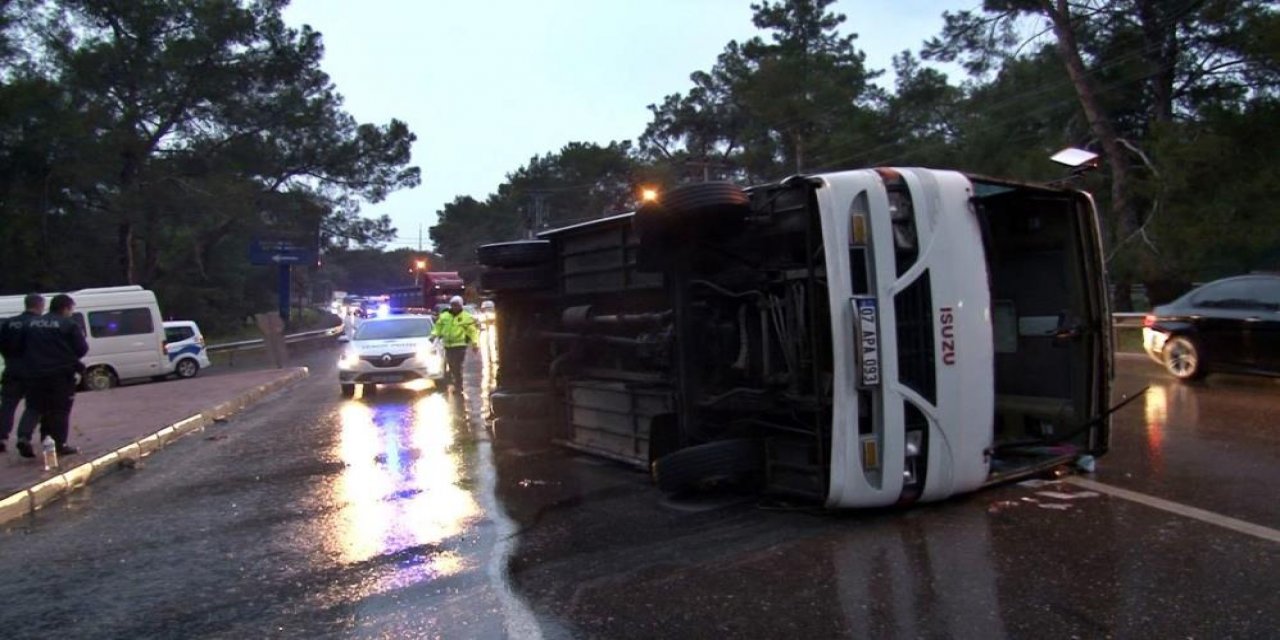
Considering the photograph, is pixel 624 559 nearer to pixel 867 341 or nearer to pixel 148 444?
pixel 867 341

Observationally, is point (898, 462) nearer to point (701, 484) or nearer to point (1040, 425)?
point (701, 484)

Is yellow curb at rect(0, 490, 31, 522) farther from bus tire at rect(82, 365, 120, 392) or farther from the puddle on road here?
bus tire at rect(82, 365, 120, 392)

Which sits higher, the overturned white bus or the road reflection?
the overturned white bus

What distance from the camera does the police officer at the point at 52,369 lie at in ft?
28.0

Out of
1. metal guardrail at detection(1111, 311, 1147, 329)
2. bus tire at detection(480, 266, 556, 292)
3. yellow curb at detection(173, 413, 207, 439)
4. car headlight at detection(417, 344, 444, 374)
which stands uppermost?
bus tire at detection(480, 266, 556, 292)

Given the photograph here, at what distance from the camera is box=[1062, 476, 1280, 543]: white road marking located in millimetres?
5000

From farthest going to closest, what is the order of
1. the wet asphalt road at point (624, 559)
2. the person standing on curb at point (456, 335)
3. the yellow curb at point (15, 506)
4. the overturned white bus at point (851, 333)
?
the person standing on curb at point (456, 335), the yellow curb at point (15, 506), the overturned white bus at point (851, 333), the wet asphalt road at point (624, 559)

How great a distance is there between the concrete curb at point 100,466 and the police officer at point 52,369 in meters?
0.52

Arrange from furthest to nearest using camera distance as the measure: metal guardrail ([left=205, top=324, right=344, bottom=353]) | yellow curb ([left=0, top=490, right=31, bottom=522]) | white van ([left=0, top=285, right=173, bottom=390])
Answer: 1. metal guardrail ([left=205, top=324, right=344, bottom=353])
2. white van ([left=0, top=285, right=173, bottom=390])
3. yellow curb ([left=0, top=490, right=31, bottom=522])

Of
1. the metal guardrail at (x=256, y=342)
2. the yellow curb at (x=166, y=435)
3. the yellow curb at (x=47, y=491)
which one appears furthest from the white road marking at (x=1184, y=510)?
the metal guardrail at (x=256, y=342)

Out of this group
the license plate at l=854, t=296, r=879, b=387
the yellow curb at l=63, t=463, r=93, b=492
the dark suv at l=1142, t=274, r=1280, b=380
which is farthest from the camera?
the dark suv at l=1142, t=274, r=1280, b=380

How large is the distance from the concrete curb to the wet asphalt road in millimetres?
258

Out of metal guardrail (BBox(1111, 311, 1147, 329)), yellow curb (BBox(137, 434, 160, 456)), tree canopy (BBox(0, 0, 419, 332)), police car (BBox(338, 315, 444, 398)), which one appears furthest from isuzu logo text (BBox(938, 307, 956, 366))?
tree canopy (BBox(0, 0, 419, 332))

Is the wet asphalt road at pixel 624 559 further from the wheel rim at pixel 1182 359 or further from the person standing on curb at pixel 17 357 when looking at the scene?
the wheel rim at pixel 1182 359
